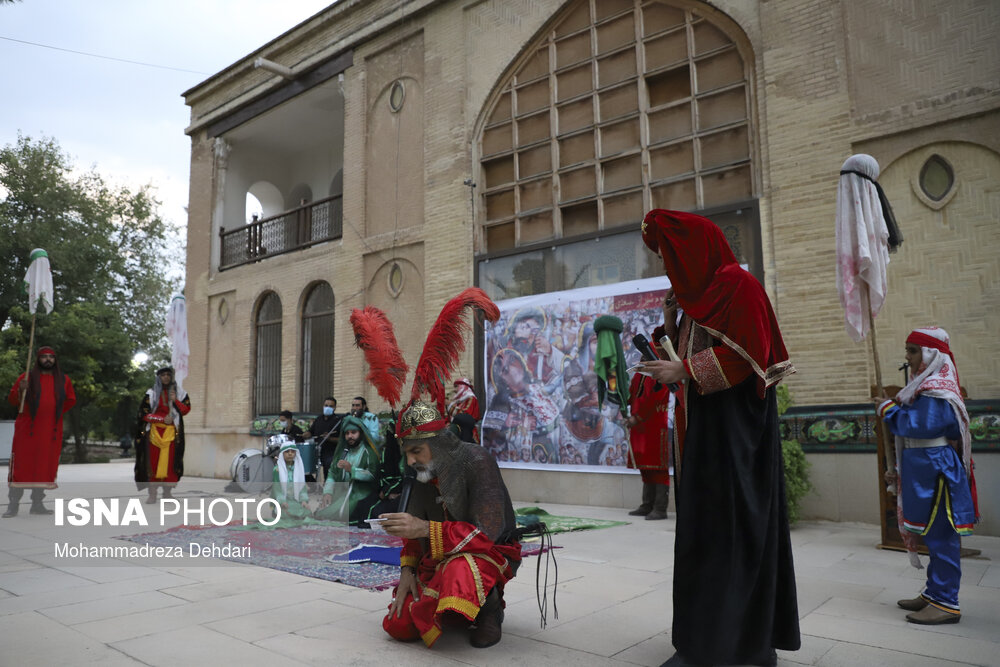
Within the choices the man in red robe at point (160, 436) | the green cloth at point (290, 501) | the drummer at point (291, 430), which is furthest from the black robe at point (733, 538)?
the man in red robe at point (160, 436)

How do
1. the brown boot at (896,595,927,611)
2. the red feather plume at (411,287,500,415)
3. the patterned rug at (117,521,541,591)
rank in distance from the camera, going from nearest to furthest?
the red feather plume at (411,287,500,415) → the brown boot at (896,595,927,611) → the patterned rug at (117,521,541,591)

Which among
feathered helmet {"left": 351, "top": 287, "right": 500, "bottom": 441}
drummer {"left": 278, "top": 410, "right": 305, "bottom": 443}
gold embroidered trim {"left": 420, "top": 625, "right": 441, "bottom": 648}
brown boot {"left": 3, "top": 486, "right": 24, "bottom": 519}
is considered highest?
feathered helmet {"left": 351, "top": 287, "right": 500, "bottom": 441}

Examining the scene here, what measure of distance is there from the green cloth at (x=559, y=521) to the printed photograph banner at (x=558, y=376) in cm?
129

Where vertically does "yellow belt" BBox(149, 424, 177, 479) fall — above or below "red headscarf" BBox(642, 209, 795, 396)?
below

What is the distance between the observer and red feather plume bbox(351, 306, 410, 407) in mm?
4215

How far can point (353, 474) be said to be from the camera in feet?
25.4

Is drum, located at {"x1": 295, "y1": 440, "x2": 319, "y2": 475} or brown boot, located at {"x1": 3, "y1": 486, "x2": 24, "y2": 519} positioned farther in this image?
drum, located at {"x1": 295, "y1": 440, "x2": 319, "y2": 475}

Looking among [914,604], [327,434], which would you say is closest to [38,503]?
[327,434]

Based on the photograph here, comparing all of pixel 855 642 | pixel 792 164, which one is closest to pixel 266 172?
pixel 792 164

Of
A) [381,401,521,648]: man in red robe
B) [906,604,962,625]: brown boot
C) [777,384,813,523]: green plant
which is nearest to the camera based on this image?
[381,401,521,648]: man in red robe

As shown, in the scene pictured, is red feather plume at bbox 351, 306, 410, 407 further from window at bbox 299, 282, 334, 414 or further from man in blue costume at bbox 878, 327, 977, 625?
window at bbox 299, 282, 334, 414

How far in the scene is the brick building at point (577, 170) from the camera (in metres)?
7.39

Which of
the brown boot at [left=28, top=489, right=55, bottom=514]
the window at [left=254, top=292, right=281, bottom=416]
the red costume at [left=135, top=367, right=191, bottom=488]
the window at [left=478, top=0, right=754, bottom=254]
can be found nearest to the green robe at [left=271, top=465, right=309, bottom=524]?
the red costume at [left=135, top=367, right=191, bottom=488]

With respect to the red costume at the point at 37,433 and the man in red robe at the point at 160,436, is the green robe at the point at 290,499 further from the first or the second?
the red costume at the point at 37,433
